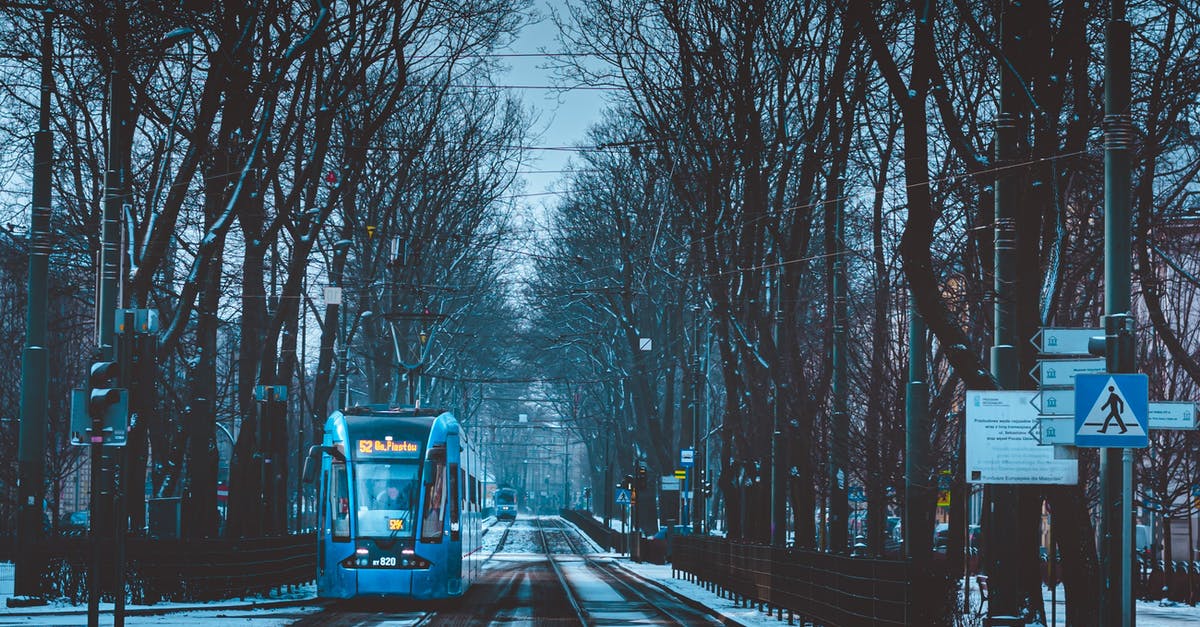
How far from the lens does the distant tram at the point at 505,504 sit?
14688cm

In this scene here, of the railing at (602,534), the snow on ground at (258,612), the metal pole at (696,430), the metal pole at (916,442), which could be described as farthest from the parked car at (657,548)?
the metal pole at (916,442)

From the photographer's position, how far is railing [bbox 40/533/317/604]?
2962 cm

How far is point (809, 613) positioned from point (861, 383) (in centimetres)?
1549

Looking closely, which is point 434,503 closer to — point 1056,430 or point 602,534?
point 1056,430

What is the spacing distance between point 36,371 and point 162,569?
4.15m

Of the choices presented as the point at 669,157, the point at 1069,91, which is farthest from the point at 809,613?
the point at 669,157

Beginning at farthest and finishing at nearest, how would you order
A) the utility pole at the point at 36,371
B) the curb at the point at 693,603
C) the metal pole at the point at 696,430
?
the metal pole at the point at 696,430, the curb at the point at 693,603, the utility pole at the point at 36,371

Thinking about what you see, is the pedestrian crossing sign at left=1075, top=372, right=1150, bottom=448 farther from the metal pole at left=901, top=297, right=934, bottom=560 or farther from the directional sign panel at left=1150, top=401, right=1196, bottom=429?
the metal pole at left=901, top=297, right=934, bottom=560

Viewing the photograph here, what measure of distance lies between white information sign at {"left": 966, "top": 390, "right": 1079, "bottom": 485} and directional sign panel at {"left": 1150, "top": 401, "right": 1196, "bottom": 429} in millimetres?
889

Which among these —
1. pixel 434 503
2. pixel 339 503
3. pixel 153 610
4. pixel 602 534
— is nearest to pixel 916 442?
pixel 434 503

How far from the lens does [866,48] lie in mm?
30281

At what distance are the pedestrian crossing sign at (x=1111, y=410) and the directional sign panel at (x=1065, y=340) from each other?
165 centimetres

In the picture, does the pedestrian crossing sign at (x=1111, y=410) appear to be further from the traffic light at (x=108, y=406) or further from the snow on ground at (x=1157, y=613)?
the snow on ground at (x=1157, y=613)

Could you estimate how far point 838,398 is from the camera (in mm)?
31844
